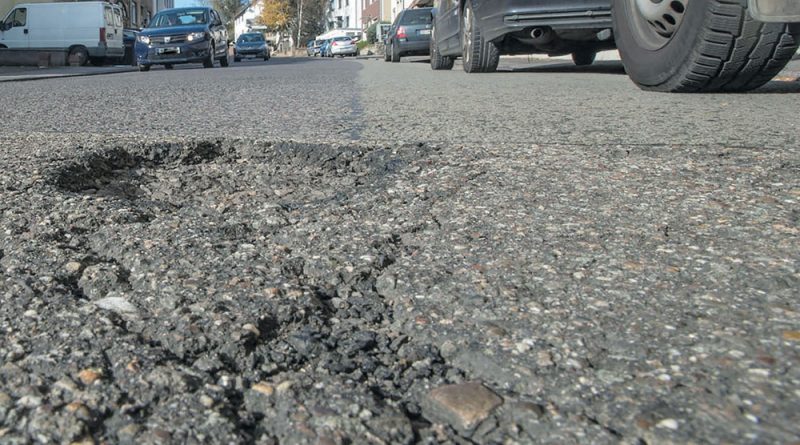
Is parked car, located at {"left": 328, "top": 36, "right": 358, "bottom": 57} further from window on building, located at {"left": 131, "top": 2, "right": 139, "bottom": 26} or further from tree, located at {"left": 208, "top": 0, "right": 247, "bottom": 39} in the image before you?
tree, located at {"left": 208, "top": 0, "right": 247, "bottom": 39}

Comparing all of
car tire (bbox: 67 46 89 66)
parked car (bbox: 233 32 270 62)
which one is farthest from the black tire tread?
parked car (bbox: 233 32 270 62)

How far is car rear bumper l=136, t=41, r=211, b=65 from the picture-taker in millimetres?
16641

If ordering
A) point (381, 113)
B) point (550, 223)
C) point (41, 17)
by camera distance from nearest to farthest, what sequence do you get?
point (550, 223) → point (381, 113) → point (41, 17)

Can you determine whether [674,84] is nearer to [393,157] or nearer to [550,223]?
[393,157]

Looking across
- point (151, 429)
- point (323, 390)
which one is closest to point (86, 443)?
point (151, 429)

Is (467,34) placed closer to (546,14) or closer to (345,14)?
(546,14)

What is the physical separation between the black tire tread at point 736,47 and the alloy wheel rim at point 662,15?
0.27 metres

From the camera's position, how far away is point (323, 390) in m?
1.11

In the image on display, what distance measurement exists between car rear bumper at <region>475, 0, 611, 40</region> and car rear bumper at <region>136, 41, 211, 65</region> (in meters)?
10.8

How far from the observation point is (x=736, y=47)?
422 cm

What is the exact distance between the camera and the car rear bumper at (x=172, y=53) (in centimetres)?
1664

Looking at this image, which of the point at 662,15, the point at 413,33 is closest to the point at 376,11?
the point at 413,33

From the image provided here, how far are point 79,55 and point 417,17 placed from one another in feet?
30.7

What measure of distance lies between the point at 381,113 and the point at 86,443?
11.8 ft
